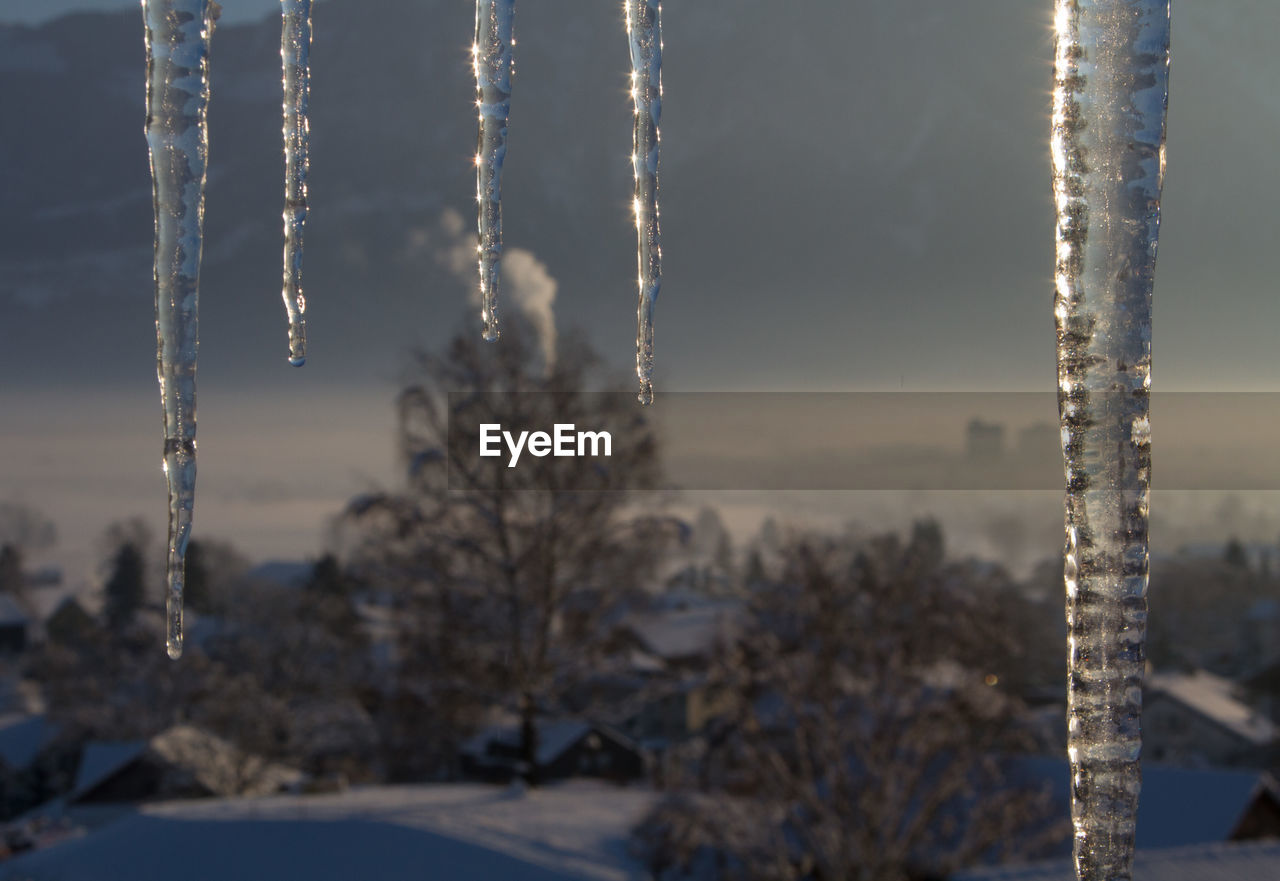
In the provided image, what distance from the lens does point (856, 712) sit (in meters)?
10.2

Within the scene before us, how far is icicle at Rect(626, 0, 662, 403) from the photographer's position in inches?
84.1

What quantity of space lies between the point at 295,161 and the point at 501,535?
926cm

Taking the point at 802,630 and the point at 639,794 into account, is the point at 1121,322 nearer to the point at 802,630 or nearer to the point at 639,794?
the point at 802,630

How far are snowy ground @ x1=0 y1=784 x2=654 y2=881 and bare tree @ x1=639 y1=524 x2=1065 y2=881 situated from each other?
1277 mm

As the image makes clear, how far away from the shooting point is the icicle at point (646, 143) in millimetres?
2137

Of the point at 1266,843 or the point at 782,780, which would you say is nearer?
the point at 1266,843

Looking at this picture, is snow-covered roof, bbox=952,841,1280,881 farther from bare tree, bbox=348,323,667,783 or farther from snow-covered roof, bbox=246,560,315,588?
snow-covered roof, bbox=246,560,315,588

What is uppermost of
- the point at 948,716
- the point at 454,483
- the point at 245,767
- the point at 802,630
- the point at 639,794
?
the point at 454,483

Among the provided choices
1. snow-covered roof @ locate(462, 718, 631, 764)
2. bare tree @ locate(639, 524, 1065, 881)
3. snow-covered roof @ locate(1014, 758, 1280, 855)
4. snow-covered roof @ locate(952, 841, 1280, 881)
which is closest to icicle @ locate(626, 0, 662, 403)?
snow-covered roof @ locate(952, 841, 1280, 881)

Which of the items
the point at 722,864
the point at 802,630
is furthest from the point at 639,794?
the point at 802,630

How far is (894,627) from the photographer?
33.2 feet

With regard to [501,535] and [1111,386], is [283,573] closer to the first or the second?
[501,535]

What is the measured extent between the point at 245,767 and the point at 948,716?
42.0ft

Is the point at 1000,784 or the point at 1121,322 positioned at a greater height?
the point at 1121,322
